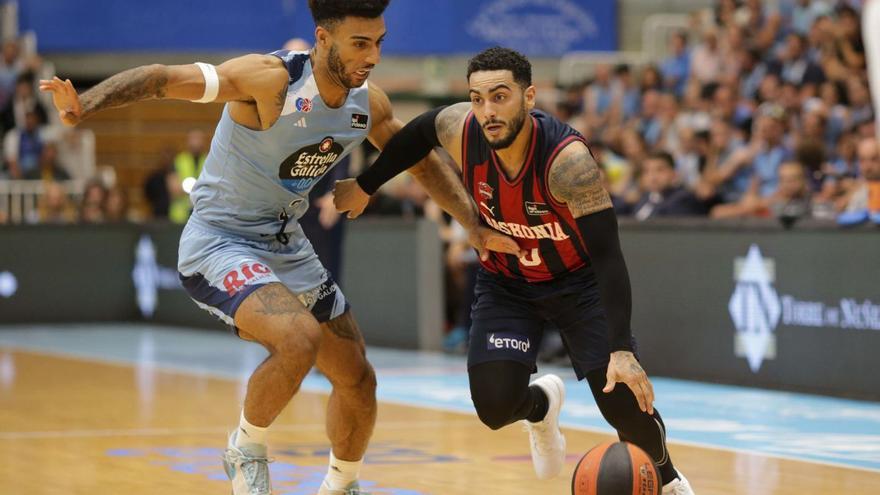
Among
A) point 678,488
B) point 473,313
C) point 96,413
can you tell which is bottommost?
point 96,413

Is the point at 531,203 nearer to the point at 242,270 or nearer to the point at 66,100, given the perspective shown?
the point at 242,270

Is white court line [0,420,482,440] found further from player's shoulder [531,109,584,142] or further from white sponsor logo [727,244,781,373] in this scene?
player's shoulder [531,109,584,142]

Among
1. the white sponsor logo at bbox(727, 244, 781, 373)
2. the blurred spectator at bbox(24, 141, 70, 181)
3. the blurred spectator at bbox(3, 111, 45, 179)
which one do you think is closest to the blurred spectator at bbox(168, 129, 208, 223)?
the blurred spectator at bbox(24, 141, 70, 181)

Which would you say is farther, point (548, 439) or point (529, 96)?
point (548, 439)

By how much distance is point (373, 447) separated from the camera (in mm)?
8852

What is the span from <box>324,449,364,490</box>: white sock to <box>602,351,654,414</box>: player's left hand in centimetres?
141

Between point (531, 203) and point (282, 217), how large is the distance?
112cm

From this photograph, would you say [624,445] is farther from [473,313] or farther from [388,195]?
[388,195]

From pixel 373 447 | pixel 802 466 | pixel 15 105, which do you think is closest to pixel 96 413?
pixel 373 447

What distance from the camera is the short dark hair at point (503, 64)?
639 cm

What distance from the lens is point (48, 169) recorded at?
789 inches

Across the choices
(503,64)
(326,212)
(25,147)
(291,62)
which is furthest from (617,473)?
(25,147)

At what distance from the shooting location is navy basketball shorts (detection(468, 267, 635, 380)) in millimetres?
6688

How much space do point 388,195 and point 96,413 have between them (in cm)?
707
